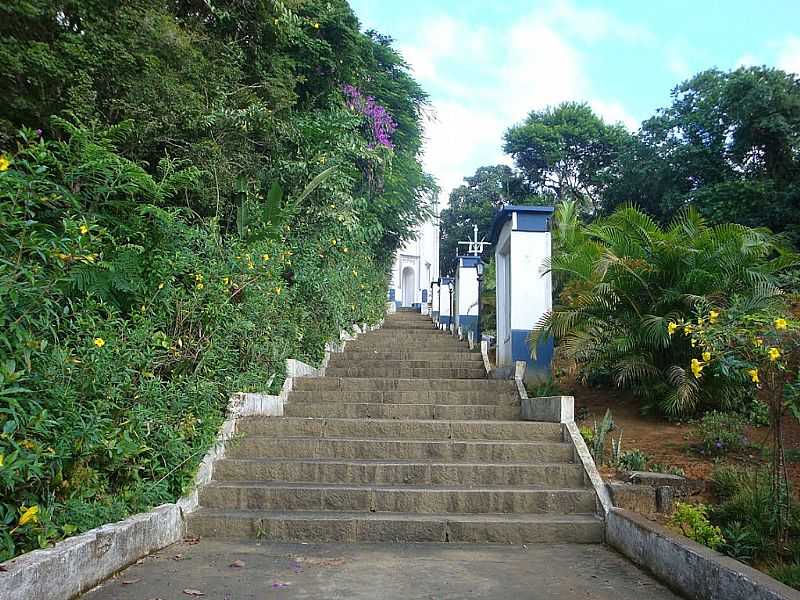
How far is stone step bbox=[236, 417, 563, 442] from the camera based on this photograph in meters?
6.54

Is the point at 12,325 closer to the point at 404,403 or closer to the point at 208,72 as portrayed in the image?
the point at 404,403

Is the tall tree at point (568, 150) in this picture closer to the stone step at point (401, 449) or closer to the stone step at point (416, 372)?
the stone step at point (416, 372)

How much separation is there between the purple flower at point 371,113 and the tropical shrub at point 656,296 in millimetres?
5264

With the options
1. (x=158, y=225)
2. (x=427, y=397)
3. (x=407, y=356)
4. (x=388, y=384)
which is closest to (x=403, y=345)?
(x=407, y=356)

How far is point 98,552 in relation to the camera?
12.0 feet

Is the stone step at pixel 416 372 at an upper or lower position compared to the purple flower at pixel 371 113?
lower

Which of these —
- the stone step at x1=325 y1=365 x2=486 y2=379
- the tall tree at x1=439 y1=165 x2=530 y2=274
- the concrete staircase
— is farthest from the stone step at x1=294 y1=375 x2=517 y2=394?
the tall tree at x1=439 y1=165 x2=530 y2=274

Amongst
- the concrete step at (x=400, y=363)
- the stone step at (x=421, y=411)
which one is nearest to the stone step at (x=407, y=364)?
the concrete step at (x=400, y=363)

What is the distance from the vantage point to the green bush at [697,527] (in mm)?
4270

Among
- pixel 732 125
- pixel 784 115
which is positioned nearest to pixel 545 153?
pixel 732 125

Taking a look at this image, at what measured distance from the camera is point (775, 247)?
762 centimetres

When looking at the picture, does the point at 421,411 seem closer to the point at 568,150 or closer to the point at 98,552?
the point at 98,552

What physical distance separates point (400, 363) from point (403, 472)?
424 cm

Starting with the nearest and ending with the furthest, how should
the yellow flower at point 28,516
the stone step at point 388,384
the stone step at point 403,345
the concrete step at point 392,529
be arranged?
the yellow flower at point 28,516, the concrete step at point 392,529, the stone step at point 388,384, the stone step at point 403,345
